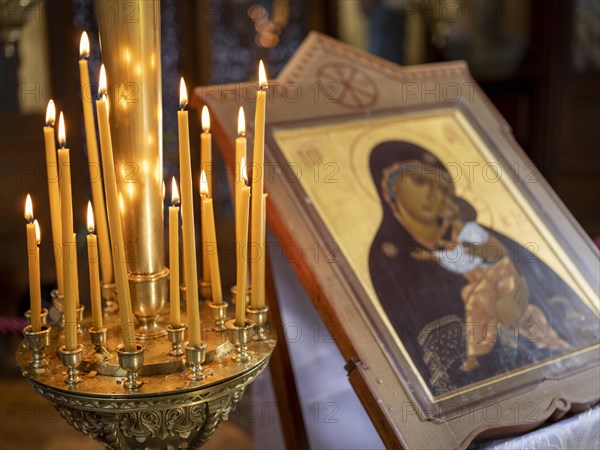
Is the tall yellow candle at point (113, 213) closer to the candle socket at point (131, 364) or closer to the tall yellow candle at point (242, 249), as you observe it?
the candle socket at point (131, 364)

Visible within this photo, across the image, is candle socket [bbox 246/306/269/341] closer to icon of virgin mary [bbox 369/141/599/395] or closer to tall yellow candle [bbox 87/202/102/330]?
tall yellow candle [bbox 87/202/102/330]

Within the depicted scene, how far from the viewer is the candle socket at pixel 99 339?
103 centimetres

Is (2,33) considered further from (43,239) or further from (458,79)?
(458,79)

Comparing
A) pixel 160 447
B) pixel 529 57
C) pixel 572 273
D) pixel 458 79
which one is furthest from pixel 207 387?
pixel 529 57

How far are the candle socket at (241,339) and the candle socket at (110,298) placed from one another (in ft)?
0.78

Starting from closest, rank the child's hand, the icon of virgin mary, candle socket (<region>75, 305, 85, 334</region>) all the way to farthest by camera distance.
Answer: candle socket (<region>75, 305, 85, 334</region>), the icon of virgin mary, the child's hand

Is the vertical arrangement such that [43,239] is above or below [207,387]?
below

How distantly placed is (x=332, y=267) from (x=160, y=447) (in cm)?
46

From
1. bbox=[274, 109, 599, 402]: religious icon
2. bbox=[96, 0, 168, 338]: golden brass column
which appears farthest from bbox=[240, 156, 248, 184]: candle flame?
bbox=[274, 109, 599, 402]: religious icon

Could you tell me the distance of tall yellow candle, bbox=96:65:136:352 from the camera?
2.98 feet

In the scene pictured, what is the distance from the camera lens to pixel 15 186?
9.77 feet

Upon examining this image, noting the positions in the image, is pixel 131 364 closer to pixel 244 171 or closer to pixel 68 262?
pixel 68 262

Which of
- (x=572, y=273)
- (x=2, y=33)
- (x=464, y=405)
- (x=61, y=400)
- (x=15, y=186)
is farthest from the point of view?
(x=15, y=186)

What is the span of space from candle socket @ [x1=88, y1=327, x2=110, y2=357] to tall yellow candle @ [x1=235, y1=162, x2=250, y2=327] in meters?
0.17
